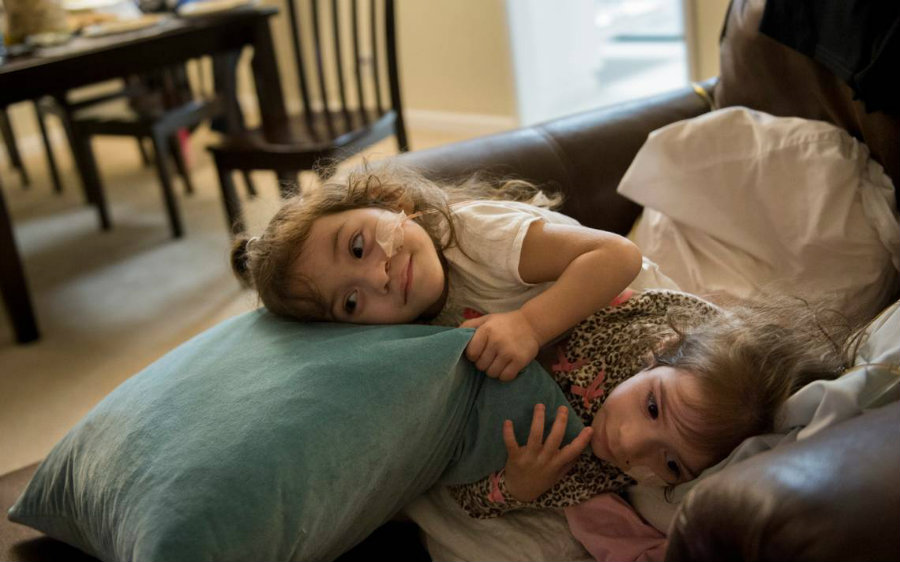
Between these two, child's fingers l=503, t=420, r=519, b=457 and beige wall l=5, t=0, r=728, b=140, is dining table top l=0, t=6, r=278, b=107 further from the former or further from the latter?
child's fingers l=503, t=420, r=519, b=457

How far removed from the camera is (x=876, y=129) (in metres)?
1.55

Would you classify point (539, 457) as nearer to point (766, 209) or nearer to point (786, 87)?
point (766, 209)

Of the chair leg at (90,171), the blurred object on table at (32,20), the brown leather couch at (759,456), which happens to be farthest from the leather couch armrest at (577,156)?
the chair leg at (90,171)

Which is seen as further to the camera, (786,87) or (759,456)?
(786,87)

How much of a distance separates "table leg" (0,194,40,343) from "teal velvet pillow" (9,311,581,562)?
1.75 metres

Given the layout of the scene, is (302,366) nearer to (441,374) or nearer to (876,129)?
(441,374)

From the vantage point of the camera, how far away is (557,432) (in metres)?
1.13

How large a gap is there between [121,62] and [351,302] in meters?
1.92

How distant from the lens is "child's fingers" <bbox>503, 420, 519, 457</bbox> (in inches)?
44.8

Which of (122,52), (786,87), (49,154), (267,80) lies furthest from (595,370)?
(49,154)

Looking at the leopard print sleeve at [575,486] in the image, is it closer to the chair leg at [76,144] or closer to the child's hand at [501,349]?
the child's hand at [501,349]

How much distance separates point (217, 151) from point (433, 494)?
1992mm

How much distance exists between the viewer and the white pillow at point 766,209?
1559 millimetres

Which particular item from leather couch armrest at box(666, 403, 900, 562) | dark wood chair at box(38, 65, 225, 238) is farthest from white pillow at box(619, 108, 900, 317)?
dark wood chair at box(38, 65, 225, 238)
